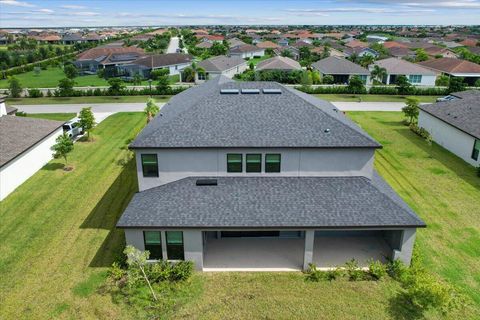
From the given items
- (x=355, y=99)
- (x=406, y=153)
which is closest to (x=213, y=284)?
(x=406, y=153)

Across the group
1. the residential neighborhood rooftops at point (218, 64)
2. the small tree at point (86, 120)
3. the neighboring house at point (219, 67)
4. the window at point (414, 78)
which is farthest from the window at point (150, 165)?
the window at point (414, 78)

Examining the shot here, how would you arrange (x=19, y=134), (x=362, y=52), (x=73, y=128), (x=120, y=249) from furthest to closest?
1. (x=362, y=52)
2. (x=73, y=128)
3. (x=19, y=134)
4. (x=120, y=249)

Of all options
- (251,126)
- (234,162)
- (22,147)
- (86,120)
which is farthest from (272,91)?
(86,120)

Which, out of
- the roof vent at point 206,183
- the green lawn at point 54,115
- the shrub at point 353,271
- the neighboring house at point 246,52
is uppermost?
the neighboring house at point 246,52

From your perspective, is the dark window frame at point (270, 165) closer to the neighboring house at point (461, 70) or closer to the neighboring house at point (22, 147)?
the neighboring house at point (22, 147)

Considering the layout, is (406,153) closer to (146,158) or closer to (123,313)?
(146,158)

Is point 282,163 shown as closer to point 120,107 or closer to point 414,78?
point 120,107

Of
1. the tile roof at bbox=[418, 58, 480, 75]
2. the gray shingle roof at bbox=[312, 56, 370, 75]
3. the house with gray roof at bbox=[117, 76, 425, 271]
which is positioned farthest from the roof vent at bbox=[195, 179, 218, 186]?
the tile roof at bbox=[418, 58, 480, 75]
